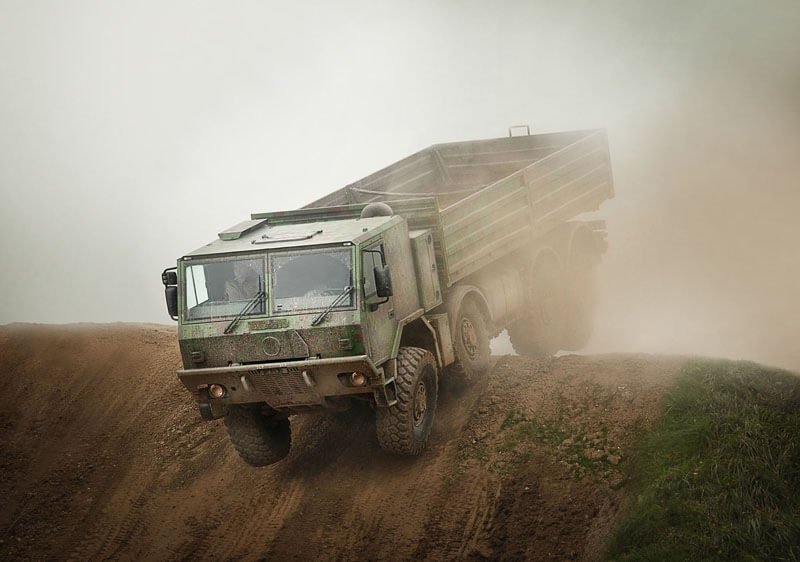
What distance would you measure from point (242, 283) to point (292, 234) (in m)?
0.78

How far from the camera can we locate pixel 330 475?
9.66 meters

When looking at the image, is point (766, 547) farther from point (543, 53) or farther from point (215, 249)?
point (543, 53)

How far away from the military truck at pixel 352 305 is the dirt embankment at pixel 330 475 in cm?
53

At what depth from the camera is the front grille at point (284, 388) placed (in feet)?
27.9

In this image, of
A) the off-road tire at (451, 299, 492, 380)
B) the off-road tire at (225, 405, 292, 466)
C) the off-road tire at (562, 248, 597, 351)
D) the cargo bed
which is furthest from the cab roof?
the off-road tire at (562, 248, 597, 351)

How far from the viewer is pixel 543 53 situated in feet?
108

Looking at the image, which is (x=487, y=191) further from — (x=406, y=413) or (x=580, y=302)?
(x=580, y=302)

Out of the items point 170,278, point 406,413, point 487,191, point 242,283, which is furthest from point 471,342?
point 170,278

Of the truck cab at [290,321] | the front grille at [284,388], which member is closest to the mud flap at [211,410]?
the truck cab at [290,321]

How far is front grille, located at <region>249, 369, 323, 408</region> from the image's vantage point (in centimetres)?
851

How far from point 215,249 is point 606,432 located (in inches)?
167

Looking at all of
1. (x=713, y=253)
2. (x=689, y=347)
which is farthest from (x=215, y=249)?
(x=713, y=253)

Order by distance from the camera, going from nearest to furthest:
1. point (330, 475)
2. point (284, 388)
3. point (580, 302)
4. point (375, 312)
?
point (284, 388) → point (375, 312) → point (330, 475) → point (580, 302)

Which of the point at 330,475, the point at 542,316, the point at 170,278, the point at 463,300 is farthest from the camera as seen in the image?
the point at 542,316
